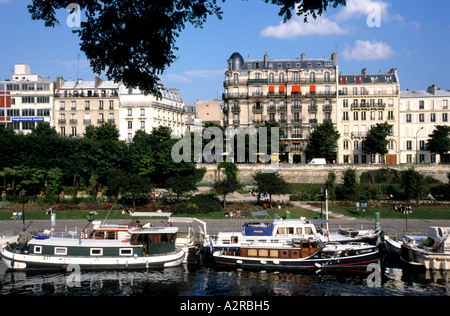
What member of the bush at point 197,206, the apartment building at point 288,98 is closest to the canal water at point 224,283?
the bush at point 197,206

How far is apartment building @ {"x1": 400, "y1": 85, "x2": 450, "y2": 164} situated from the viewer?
244 feet

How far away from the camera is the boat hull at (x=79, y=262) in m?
26.7

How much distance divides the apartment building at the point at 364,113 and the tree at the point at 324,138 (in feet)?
17.1

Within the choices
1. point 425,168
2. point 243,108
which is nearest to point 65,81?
point 243,108

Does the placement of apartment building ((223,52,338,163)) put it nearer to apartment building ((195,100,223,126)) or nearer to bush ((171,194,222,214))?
apartment building ((195,100,223,126))

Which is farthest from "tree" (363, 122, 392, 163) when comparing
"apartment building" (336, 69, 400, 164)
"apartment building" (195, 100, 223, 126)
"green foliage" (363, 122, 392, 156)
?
"apartment building" (195, 100, 223, 126)

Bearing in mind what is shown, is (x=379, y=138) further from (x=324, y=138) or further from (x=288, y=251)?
(x=288, y=251)

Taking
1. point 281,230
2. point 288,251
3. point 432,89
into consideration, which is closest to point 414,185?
point 281,230

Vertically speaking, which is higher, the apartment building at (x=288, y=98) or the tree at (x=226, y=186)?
the apartment building at (x=288, y=98)

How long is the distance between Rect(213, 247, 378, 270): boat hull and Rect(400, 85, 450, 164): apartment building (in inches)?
2027

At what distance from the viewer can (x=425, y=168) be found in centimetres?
6269

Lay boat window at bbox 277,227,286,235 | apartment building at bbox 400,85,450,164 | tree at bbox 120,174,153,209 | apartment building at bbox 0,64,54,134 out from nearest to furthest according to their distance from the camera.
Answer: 1. boat window at bbox 277,227,286,235
2. tree at bbox 120,174,153,209
3. apartment building at bbox 0,64,54,134
4. apartment building at bbox 400,85,450,164

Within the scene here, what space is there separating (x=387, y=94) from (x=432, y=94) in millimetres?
8374

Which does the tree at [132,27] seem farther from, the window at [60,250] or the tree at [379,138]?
the tree at [379,138]
